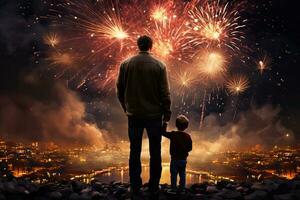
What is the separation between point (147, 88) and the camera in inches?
259

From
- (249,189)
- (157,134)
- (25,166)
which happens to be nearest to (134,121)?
(157,134)

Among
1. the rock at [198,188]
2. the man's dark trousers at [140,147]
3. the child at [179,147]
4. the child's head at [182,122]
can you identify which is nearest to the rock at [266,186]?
the rock at [198,188]

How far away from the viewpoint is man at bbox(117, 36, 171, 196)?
6.56m

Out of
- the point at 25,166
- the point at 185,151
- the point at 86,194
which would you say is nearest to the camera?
the point at 86,194

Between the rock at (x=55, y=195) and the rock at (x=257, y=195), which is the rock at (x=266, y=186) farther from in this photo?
the rock at (x=55, y=195)

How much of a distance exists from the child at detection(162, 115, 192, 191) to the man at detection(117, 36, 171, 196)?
57.6 inches

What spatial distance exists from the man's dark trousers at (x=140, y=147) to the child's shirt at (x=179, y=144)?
1.41 meters

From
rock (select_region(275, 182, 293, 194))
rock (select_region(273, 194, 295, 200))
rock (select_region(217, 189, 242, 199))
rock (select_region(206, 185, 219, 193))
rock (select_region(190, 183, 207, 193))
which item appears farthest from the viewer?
rock (select_region(190, 183, 207, 193))

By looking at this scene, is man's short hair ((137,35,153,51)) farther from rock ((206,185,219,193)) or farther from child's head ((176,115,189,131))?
rock ((206,185,219,193))

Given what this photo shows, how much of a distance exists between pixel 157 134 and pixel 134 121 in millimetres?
469

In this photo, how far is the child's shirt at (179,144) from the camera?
8211 millimetres

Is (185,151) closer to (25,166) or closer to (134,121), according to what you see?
(134,121)

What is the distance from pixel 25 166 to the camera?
17638 centimetres

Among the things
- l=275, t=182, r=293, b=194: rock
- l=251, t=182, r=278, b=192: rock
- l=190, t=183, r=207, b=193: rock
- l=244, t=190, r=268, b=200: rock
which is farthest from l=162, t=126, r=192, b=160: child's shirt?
l=275, t=182, r=293, b=194: rock
